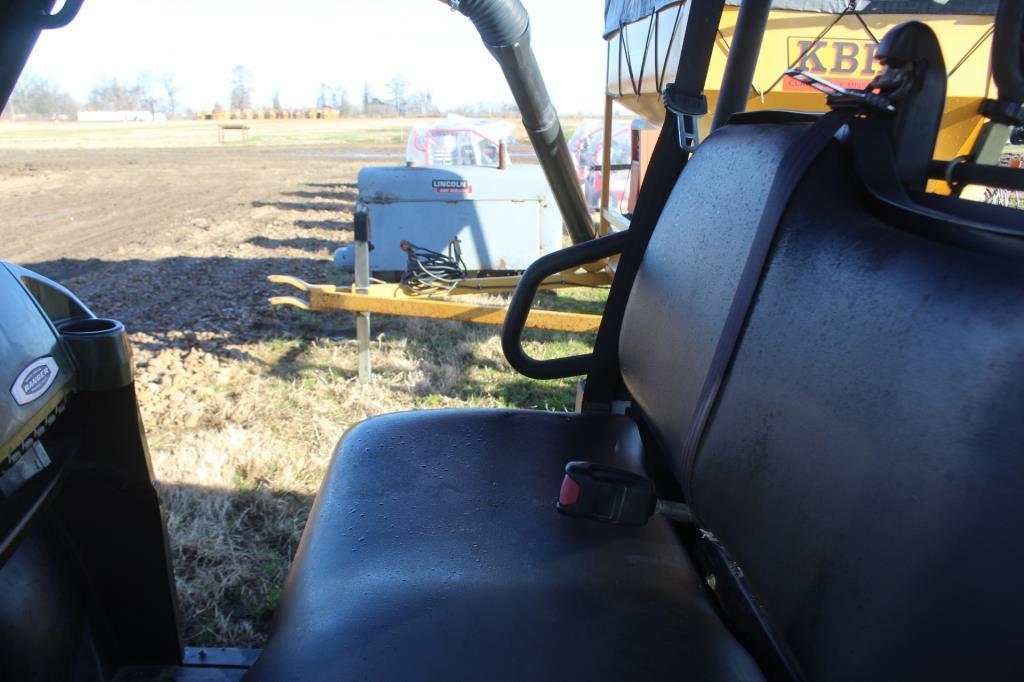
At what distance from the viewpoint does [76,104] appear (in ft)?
191

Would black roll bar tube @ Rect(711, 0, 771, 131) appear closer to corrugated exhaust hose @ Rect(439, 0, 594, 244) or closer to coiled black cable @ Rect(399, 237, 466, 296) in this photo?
corrugated exhaust hose @ Rect(439, 0, 594, 244)

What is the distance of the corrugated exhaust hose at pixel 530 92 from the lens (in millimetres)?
2621

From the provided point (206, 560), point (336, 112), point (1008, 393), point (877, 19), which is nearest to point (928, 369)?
point (1008, 393)

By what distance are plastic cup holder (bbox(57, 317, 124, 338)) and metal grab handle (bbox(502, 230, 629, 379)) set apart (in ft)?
2.47

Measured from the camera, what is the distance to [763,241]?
884 millimetres

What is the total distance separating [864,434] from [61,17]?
3.69ft

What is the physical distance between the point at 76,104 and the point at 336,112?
2184 centimetres

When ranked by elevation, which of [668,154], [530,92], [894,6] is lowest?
[668,154]

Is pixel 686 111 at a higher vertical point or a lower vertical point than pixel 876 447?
higher

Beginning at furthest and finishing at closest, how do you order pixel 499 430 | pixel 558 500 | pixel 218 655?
pixel 218 655
pixel 499 430
pixel 558 500

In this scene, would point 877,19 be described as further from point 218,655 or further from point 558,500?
point 218,655

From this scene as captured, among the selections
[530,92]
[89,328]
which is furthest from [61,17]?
[530,92]

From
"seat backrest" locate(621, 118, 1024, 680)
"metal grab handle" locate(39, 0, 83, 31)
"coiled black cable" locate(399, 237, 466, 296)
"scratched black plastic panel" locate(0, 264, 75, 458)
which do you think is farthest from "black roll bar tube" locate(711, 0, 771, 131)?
"coiled black cable" locate(399, 237, 466, 296)

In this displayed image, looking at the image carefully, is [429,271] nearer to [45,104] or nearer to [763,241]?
[763,241]
